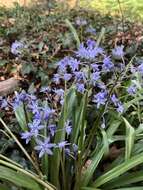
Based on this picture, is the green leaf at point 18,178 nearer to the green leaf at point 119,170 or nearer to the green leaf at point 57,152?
the green leaf at point 57,152

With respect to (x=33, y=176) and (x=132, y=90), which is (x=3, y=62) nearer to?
(x=132, y=90)

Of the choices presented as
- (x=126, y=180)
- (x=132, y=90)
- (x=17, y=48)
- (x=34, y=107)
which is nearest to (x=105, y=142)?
(x=126, y=180)

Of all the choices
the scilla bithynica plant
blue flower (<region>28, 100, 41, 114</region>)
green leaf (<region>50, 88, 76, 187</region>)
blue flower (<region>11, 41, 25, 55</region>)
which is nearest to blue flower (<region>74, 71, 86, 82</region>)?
the scilla bithynica plant

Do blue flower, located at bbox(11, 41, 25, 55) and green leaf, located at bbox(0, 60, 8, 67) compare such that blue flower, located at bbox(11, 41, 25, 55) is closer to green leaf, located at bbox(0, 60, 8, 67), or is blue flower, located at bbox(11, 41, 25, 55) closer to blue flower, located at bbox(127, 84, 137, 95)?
green leaf, located at bbox(0, 60, 8, 67)

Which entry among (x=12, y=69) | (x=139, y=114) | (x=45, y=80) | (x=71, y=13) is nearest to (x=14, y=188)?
(x=139, y=114)

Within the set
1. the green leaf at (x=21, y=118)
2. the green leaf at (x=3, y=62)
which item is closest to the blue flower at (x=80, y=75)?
the green leaf at (x=21, y=118)

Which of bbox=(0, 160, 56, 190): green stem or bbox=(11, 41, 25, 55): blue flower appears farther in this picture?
bbox=(11, 41, 25, 55): blue flower
